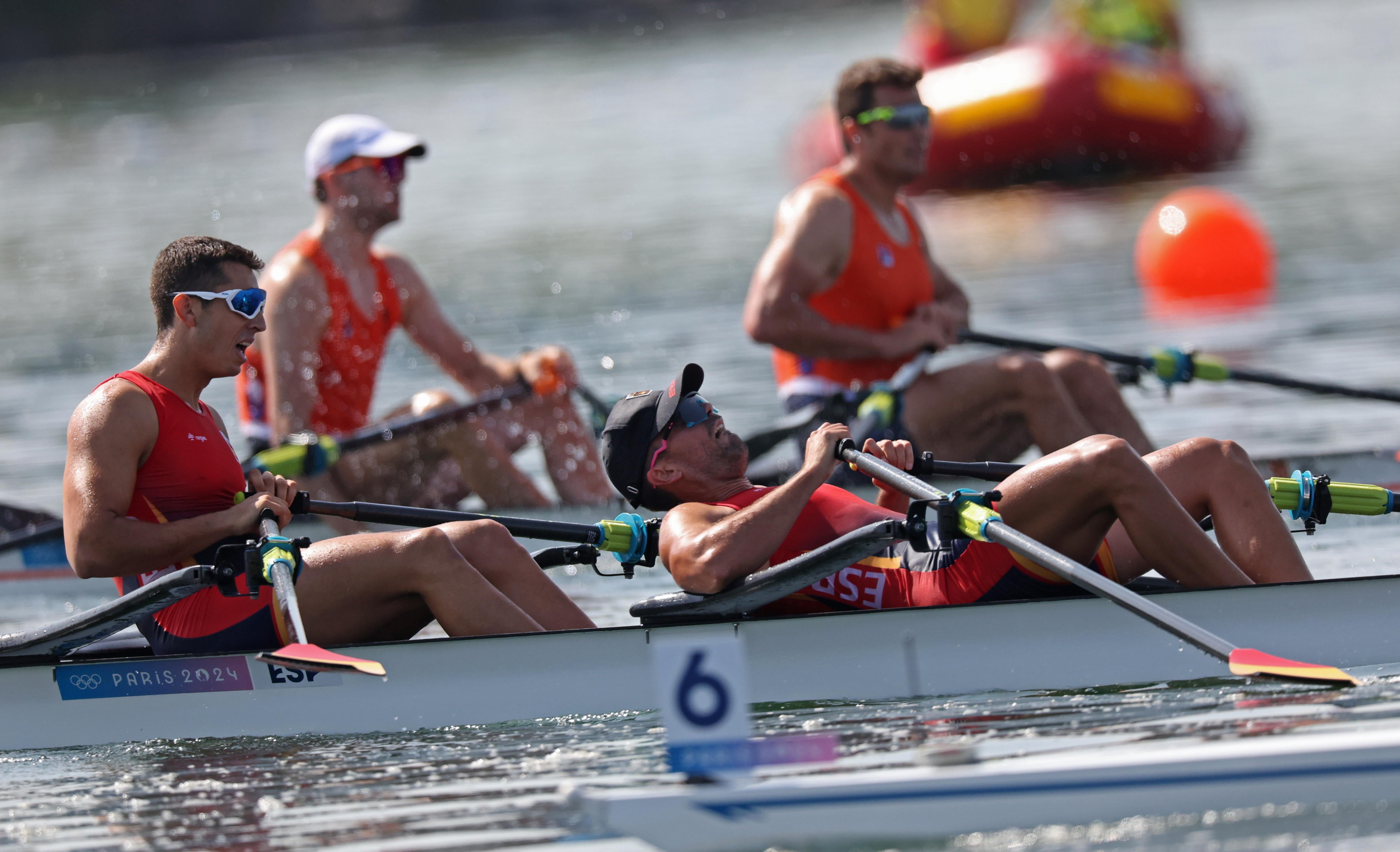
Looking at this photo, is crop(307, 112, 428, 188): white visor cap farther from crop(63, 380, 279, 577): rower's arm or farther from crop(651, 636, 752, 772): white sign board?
crop(651, 636, 752, 772): white sign board

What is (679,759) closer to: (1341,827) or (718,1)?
(1341,827)

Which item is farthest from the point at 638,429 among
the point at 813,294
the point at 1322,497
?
the point at 813,294

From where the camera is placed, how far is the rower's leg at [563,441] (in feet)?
27.6

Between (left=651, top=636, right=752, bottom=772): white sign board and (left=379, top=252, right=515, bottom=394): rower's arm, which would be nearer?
(left=651, top=636, right=752, bottom=772): white sign board

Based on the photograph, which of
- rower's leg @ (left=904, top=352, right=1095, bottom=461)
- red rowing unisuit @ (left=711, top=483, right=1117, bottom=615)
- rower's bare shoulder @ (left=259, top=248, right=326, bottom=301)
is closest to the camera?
red rowing unisuit @ (left=711, top=483, right=1117, bottom=615)

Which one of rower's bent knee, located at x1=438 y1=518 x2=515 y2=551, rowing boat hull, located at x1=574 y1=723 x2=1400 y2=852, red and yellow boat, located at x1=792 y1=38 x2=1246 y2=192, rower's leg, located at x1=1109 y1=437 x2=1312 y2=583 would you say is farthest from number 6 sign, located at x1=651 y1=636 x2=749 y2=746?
red and yellow boat, located at x1=792 y1=38 x2=1246 y2=192

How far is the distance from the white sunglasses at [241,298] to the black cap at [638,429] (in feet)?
3.76

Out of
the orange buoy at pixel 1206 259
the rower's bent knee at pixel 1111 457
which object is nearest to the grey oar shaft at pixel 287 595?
the rower's bent knee at pixel 1111 457

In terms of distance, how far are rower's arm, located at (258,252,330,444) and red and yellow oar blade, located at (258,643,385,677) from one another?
3.02 metres

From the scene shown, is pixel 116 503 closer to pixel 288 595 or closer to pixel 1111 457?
pixel 288 595

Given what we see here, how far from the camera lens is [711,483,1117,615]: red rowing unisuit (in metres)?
5.07

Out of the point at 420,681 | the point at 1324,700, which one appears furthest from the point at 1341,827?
the point at 420,681

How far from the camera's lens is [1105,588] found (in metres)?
4.61

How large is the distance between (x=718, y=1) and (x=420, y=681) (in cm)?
4495
